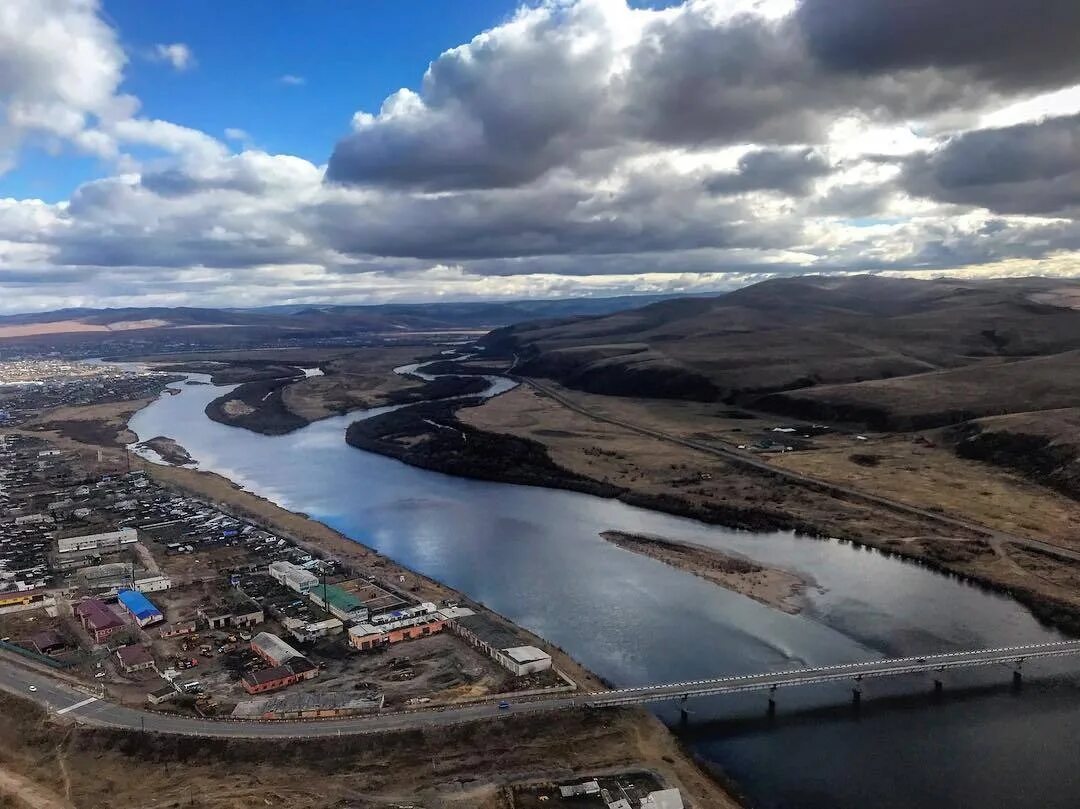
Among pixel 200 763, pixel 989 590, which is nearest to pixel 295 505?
pixel 200 763

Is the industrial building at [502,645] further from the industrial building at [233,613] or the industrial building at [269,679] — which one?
the industrial building at [233,613]

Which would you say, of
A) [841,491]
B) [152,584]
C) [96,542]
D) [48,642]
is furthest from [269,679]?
[841,491]

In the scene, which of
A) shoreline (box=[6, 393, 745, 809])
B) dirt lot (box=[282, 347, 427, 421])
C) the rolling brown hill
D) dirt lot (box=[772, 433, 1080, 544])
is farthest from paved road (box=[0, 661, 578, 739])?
dirt lot (box=[282, 347, 427, 421])

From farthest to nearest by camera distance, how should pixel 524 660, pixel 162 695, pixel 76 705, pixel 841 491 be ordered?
1. pixel 841 491
2. pixel 524 660
3. pixel 162 695
4. pixel 76 705

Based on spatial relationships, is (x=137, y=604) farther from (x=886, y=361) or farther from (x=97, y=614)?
(x=886, y=361)

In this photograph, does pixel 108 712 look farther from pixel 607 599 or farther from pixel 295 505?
pixel 295 505

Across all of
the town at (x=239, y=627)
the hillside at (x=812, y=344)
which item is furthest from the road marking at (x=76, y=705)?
the hillside at (x=812, y=344)
